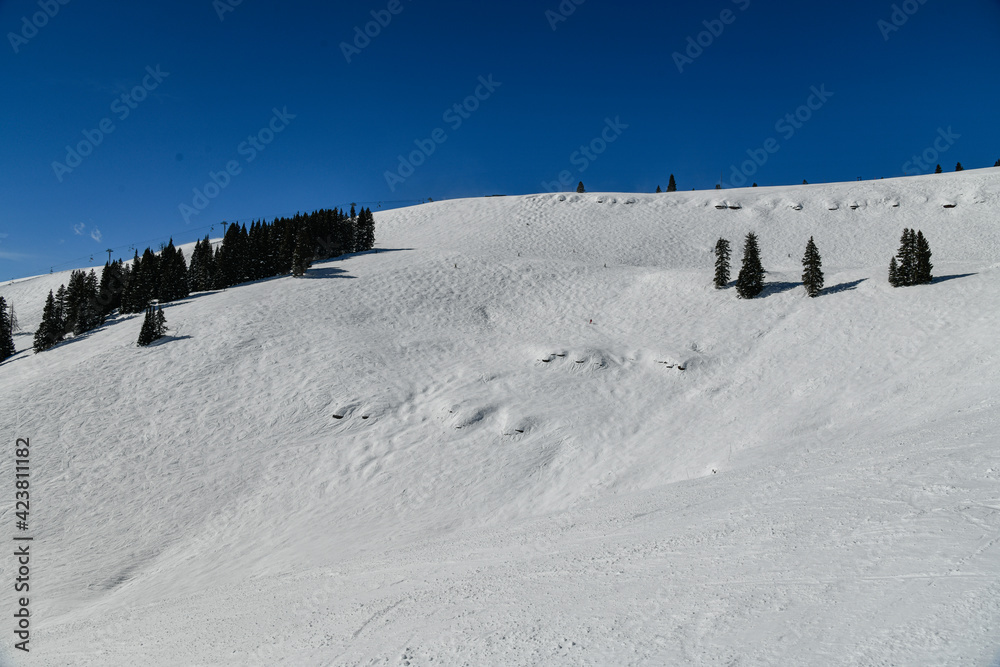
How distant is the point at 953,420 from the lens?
1831 cm

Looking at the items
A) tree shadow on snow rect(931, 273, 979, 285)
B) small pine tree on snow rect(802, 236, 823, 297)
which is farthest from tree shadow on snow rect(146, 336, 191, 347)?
tree shadow on snow rect(931, 273, 979, 285)

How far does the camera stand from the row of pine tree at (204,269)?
46375 millimetres

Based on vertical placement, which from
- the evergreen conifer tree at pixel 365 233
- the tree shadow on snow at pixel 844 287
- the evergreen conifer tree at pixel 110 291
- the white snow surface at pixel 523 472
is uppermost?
the evergreen conifer tree at pixel 365 233

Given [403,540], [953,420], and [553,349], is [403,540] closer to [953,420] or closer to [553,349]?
[553,349]

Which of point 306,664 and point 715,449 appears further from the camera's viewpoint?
point 715,449

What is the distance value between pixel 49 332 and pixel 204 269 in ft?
48.6

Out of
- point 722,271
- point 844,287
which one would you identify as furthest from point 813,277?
point 722,271

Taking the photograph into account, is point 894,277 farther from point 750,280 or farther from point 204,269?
point 204,269

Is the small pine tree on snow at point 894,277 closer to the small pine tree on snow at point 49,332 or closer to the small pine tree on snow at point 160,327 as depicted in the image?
the small pine tree on snow at point 160,327

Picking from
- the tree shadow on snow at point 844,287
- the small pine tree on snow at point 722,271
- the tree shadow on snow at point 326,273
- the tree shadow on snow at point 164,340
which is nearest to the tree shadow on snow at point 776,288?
the tree shadow on snow at point 844,287

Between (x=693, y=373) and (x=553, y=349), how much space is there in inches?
363

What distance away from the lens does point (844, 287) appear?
38688mm

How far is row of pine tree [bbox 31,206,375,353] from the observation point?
46.4m

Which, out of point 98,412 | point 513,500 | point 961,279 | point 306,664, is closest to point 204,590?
point 306,664
